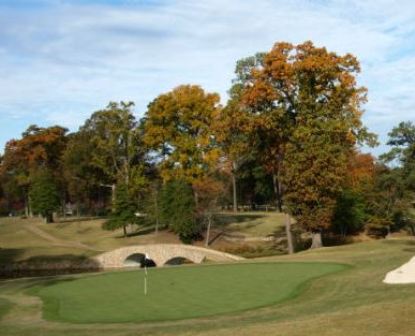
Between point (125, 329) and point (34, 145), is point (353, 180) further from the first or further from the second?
point (34, 145)

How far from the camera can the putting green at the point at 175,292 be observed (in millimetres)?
18141

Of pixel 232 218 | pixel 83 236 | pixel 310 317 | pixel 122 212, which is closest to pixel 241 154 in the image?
pixel 232 218

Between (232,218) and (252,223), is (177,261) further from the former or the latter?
(232,218)

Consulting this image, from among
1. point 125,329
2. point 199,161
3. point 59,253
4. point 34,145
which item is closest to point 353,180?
point 199,161

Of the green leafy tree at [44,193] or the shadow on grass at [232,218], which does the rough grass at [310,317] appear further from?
the green leafy tree at [44,193]

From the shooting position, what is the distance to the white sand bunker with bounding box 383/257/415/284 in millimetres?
19844

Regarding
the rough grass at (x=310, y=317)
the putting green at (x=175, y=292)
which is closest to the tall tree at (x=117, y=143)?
the putting green at (x=175, y=292)

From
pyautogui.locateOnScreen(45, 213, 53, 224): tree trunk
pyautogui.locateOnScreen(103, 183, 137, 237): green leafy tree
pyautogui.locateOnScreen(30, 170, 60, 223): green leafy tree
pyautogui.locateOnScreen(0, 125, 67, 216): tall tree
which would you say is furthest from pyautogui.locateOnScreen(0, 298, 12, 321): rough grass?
pyautogui.locateOnScreen(0, 125, 67, 216): tall tree

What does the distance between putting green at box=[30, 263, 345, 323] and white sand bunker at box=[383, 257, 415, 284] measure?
322 centimetres

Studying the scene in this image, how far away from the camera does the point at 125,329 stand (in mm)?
15734

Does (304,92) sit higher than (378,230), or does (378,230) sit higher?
(304,92)

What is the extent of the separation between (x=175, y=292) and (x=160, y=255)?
83.9 feet

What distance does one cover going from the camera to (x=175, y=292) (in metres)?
21.4

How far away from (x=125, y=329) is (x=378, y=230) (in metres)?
51.3
